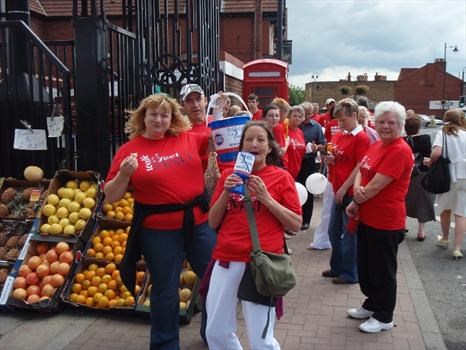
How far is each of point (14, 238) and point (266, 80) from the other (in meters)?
11.1

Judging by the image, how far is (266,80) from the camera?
15.0m

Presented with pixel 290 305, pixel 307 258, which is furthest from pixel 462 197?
pixel 290 305

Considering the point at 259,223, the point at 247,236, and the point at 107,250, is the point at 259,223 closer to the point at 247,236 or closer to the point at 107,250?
the point at 247,236

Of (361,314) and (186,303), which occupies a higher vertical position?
(186,303)

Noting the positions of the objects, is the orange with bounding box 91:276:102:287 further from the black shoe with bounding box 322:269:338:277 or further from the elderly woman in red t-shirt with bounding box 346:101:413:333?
the black shoe with bounding box 322:269:338:277

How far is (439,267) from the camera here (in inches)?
252

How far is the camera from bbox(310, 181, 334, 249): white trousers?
612 centimetres

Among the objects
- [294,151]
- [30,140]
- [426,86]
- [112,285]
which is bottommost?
[112,285]

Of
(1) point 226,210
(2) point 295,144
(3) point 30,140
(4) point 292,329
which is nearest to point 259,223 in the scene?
(1) point 226,210

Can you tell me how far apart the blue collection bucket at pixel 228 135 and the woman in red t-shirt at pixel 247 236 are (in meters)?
0.44

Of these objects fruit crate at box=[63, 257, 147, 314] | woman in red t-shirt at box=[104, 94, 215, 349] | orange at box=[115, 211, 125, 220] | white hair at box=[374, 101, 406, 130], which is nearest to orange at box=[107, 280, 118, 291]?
fruit crate at box=[63, 257, 147, 314]

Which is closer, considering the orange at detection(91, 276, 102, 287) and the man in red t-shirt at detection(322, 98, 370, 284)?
the orange at detection(91, 276, 102, 287)

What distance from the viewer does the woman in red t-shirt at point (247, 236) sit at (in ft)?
9.35

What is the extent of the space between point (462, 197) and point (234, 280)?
494cm
